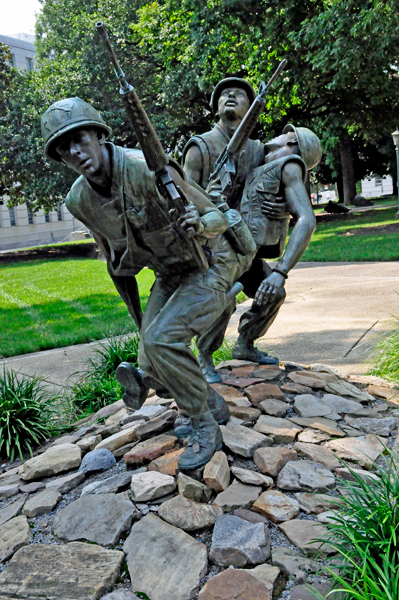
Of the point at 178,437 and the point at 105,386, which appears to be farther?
the point at 105,386

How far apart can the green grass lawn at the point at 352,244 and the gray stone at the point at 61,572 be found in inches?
420

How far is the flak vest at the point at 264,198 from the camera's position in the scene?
166 inches

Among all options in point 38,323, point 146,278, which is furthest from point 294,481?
point 146,278

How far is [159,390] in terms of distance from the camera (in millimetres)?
3477

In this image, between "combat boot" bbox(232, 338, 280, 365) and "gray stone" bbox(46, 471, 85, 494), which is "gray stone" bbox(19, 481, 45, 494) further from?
"combat boot" bbox(232, 338, 280, 365)

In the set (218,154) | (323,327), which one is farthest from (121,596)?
(323,327)

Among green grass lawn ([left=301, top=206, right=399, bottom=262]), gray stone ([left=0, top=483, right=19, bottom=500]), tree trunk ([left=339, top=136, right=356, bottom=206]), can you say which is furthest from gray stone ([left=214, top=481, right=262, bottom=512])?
tree trunk ([left=339, top=136, right=356, bottom=206])

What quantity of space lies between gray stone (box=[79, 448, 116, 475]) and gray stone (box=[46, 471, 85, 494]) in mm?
62

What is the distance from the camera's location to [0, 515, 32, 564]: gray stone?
9.39 feet

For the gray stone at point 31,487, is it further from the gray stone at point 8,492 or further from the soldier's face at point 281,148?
the soldier's face at point 281,148

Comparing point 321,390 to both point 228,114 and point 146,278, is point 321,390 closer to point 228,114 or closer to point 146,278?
point 228,114

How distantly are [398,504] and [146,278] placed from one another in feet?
37.9

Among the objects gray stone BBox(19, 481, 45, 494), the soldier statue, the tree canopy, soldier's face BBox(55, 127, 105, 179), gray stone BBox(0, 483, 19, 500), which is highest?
the tree canopy

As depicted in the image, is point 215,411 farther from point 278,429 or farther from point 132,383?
point 132,383
